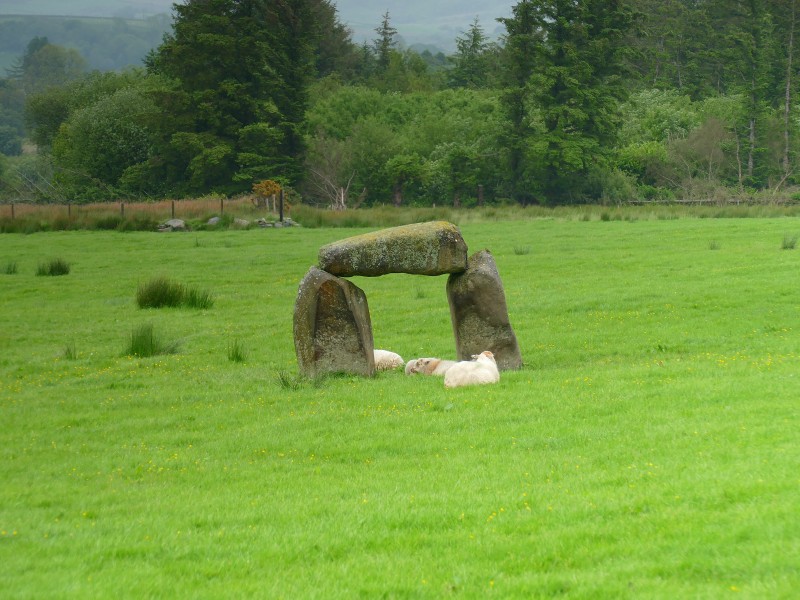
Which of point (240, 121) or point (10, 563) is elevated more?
point (240, 121)

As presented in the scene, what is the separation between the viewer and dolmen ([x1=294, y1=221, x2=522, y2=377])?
15.8 m

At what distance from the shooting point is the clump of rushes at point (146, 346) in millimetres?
19859

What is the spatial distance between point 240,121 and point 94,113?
1681cm

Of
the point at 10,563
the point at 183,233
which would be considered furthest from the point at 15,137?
the point at 10,563

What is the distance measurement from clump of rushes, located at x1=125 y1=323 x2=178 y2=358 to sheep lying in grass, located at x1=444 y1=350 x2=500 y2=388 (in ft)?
24.0

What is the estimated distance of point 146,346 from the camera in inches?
785

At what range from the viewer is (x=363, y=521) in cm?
812

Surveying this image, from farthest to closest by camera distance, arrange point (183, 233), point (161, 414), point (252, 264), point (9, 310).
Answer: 1. point (183, 233)
2. point (252, 264)
3. point (9, 310)
4. point (161, 414)

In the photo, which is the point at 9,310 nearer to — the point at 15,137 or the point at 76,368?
the point at 76,368

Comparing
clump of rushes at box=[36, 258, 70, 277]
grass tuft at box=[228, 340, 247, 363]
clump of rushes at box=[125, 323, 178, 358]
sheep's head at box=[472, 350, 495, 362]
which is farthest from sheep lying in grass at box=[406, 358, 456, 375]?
clump of rushes at box=[36, 258, 70, 277]

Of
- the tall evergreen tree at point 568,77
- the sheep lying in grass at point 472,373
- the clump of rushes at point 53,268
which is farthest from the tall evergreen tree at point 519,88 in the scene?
the sheep lying in grass at point 472,373

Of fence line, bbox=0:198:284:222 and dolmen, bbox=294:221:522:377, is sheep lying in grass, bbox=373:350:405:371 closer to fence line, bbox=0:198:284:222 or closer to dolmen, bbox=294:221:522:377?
dolmen, bbox=294:221:522:377

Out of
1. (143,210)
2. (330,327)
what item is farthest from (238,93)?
(330,327)

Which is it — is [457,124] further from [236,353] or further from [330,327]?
[330,327]
